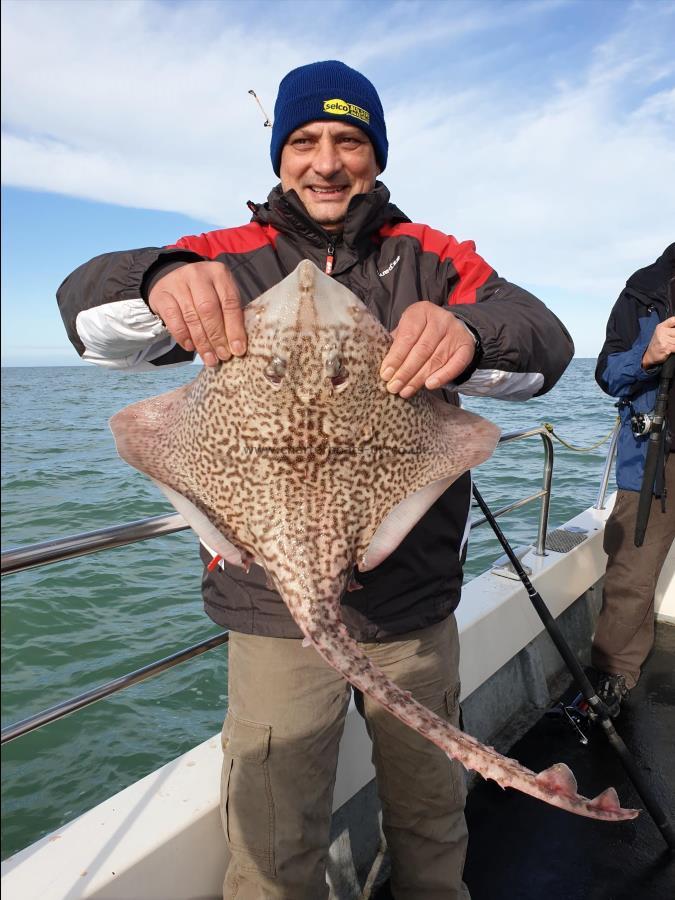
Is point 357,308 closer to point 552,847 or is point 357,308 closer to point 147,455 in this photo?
point 147,455

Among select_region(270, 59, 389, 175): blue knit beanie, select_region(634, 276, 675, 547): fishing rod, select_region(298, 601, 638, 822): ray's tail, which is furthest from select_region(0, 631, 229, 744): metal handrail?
select_region(634, 276, 675, 547): fishing rod

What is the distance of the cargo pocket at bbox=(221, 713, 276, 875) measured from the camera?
2.06 meters

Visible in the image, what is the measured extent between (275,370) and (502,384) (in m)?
0.80

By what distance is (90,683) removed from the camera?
6410mm

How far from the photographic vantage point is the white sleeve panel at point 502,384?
6.28 ft

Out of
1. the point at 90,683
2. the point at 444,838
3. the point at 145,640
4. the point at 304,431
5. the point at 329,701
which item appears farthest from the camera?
the point at 145,640

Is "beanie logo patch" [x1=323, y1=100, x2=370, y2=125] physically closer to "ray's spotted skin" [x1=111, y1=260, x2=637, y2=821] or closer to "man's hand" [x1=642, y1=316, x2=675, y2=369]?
"ray's spotted skin" [x1=111, y1=260, x2=637, y2=821]

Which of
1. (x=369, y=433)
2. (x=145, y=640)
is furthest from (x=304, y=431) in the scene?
(x=145, y=640)

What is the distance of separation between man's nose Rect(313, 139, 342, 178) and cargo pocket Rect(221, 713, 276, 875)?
198 cm

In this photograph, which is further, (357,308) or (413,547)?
(413,547)

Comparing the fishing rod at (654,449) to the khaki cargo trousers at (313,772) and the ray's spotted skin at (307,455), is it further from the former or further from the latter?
the ray's spotted skin at (307,455)

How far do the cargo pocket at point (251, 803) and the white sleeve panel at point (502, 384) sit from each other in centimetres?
135

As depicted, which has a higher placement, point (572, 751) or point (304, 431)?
point (304, 431)

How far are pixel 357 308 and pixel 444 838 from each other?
Answer: 2016 millimetres
